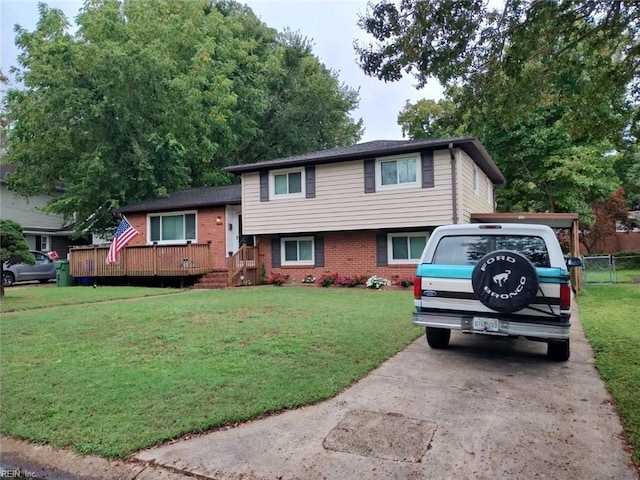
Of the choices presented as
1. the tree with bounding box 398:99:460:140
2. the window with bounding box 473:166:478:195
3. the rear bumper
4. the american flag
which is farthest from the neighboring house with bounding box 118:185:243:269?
the tree with bounding box 398:99:460:140

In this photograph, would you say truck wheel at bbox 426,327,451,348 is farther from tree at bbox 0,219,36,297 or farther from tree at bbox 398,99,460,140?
tree at bbox 398,99,460,140

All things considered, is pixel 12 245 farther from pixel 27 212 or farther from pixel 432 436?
pixel 27 212

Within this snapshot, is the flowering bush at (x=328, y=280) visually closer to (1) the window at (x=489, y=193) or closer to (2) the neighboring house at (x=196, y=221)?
(2) the neighboring house at (x=196, y=221)

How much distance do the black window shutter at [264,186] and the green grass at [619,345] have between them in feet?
36.5

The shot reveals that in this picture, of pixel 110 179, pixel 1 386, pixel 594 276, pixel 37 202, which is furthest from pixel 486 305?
pixel 37 202

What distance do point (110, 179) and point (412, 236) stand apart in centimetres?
1482

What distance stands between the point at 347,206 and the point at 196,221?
669cm

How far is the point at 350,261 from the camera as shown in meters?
16.4

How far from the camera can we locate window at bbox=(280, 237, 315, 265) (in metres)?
17.3

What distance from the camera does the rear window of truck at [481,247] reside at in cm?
580

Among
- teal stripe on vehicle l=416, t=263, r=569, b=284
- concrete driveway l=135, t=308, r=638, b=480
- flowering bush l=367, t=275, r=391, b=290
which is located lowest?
concrete driveway l=135, t=308, r=638, b=480

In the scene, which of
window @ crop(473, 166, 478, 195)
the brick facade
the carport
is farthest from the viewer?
window @ crop(473, 166, 478, 195)

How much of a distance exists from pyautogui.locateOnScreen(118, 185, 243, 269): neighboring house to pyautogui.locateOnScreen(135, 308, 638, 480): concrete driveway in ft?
45.3

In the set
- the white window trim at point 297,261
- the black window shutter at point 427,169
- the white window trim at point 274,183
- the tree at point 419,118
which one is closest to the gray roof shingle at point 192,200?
the white window trim at point 274,183
